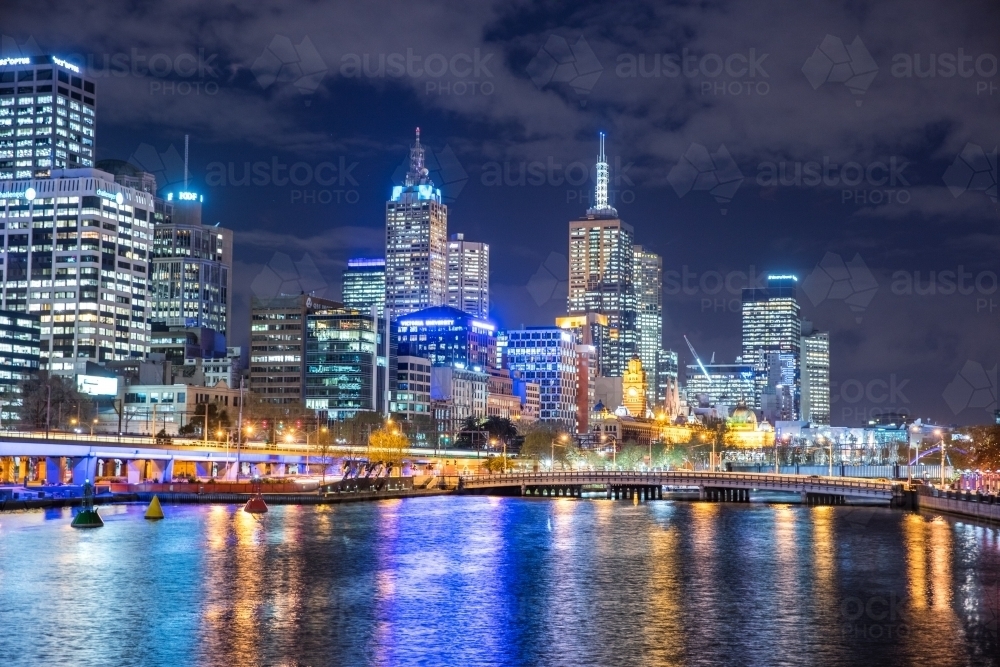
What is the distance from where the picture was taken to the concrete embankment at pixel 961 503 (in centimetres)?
11481

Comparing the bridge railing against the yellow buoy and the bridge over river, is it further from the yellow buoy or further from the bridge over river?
the yellow buoy

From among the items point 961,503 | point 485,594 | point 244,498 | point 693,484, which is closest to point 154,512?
point 244,498

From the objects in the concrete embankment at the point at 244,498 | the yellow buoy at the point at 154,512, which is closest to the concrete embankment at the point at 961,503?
the concrete embankment at the point at 244,498

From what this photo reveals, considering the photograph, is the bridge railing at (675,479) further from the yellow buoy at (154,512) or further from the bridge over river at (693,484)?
the yellow buoy at (154,512)

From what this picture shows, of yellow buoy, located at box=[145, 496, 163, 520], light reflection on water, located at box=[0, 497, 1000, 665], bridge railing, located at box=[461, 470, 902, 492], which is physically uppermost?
bridge railing, located at box=[461, 470, 902, 492]

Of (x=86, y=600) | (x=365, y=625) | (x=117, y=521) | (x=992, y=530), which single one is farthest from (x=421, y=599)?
(x=992, y=530)

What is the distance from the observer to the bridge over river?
152500mm

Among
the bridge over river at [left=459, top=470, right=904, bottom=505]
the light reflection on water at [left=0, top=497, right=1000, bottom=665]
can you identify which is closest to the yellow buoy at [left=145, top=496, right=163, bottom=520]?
the light reflection on water at [left=0, top=497, right=1000, bottom=665]

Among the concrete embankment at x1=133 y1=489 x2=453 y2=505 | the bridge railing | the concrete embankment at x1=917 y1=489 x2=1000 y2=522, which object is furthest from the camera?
the bridge railing

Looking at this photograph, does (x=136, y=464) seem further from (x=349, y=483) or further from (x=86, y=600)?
(x=86, y=600)

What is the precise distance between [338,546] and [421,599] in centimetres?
2537

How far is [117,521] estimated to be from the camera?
103 metres

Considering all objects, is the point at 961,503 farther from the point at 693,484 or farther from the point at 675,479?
the point at 675,479

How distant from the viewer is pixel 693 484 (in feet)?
543
